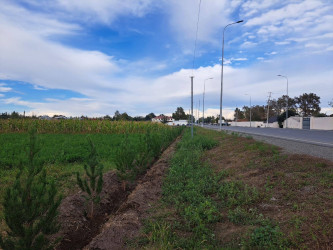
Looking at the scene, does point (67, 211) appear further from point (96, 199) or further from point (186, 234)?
point (186, 234)

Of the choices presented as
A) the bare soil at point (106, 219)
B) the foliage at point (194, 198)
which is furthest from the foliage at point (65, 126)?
the bare soil at point (106, 219)

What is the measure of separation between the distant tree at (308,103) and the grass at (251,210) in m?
78.1

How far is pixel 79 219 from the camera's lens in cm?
451

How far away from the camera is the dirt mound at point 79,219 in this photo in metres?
3.86

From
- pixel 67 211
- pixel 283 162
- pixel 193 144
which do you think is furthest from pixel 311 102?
pixel 67 211

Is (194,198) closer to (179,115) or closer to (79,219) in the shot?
(79,219)

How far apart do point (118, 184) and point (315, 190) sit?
16.2ft

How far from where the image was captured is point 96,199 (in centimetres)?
455

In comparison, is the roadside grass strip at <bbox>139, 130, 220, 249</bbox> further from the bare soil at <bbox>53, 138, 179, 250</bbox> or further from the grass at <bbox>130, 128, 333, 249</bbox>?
the bare soil at <bbox>53, 138, 179, 250</bbox>

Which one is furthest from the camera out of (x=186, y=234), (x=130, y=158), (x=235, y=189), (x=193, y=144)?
(x=193, y=144)

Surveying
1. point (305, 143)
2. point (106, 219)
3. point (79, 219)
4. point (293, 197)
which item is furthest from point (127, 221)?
point (305, 143)

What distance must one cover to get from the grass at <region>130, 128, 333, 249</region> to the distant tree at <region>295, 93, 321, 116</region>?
7815cm

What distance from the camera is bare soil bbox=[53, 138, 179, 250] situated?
12.0ft

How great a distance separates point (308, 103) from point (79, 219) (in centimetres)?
8425
